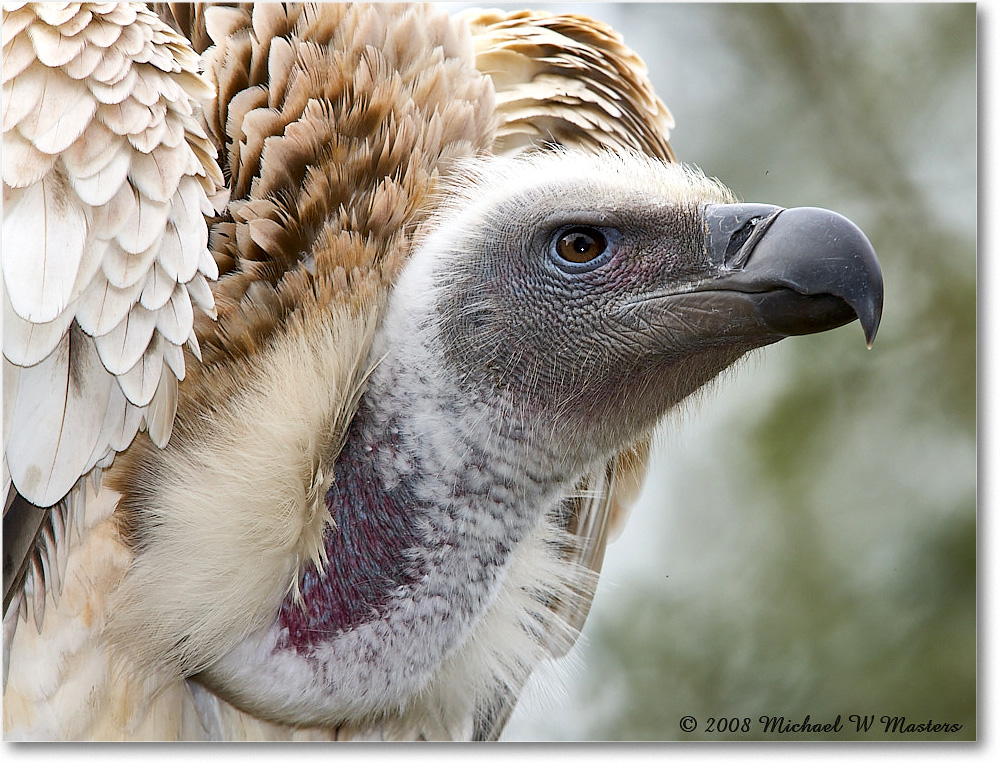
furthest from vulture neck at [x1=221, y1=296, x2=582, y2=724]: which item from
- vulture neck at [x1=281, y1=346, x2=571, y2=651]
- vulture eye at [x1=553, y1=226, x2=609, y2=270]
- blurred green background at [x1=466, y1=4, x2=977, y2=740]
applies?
blurred green background at [x1=466, y1=4, x2=977, y2=740]

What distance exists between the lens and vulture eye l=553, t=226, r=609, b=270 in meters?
1.42

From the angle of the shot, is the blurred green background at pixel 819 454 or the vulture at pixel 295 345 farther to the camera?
the blurred green background at pixel 819 454

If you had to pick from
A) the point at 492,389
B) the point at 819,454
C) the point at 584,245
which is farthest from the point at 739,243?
the point at 819,454

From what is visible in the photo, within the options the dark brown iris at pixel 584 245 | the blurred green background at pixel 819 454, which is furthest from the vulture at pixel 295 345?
the blurred green background at pixel 819 454

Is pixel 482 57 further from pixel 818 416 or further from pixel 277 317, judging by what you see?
pixel 818 416

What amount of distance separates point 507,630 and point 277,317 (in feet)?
2.03

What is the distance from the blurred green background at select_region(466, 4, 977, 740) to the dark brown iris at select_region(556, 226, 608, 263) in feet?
1.15

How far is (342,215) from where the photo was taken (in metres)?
1.46

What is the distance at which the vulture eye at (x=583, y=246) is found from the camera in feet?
4.66

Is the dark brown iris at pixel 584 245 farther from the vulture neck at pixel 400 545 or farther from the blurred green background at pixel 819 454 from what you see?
the blurred green background at pixel 819 454

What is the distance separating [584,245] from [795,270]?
30 centimetres

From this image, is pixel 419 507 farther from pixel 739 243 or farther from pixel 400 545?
pixel 739 243

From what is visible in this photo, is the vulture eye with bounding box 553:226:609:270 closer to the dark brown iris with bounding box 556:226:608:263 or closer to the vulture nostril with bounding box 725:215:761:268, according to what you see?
the dark brown iris with bounding box 556:226:608:263

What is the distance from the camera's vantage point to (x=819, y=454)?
189 cm
